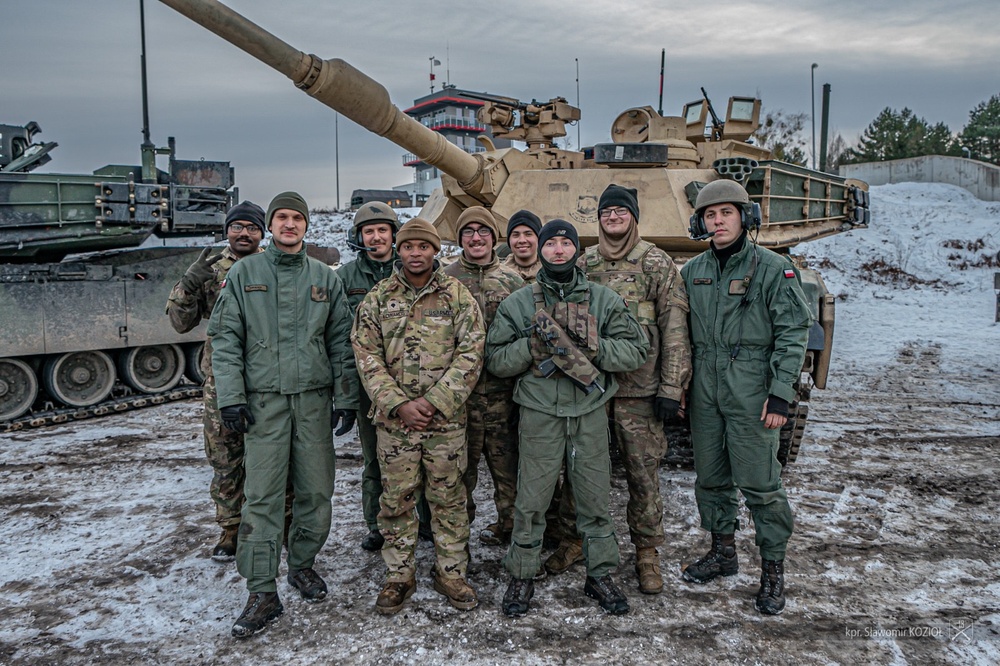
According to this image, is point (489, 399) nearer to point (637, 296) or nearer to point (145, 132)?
point (637, 296)

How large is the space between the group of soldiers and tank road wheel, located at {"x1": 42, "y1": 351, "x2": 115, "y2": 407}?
5853 millimetres

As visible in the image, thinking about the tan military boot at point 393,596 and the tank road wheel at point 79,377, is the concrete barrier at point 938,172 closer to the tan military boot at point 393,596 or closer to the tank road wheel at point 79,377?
the tank road wheel at point 79,377

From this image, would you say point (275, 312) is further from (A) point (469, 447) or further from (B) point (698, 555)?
(B) point (698, 555)

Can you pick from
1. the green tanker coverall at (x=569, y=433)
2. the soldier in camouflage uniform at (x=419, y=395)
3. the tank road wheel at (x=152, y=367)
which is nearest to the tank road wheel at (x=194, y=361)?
the tank road wheel at (x=152, y=367)

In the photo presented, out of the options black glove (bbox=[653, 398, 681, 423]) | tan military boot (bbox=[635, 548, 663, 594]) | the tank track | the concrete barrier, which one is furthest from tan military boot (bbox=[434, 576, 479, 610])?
the concrete barrier

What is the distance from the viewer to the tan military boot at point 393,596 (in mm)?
3814

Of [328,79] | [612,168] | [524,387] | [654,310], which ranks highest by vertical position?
[328,79]

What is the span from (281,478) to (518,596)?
1.41 metres

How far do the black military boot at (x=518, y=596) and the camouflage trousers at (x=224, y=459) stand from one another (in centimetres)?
181

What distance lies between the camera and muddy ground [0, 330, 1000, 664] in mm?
3494

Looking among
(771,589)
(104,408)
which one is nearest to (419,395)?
(771,589)

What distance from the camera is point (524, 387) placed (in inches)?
156

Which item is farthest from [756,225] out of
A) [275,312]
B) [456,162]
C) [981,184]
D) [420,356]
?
[981,184]

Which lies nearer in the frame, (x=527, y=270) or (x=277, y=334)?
(x=277, y=334)
